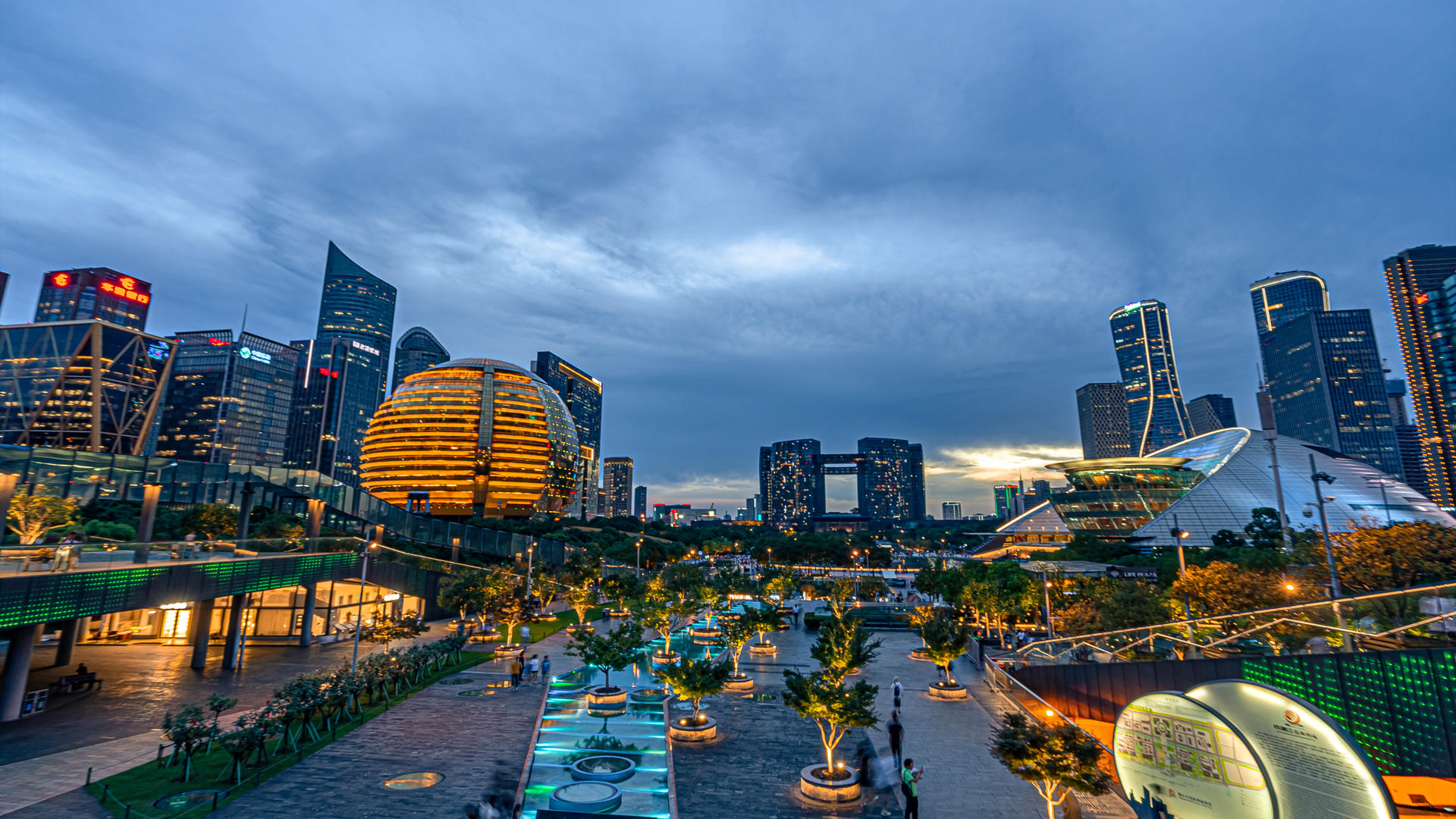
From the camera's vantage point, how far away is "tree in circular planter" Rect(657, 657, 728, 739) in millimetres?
22250

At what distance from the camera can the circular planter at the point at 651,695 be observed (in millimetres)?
27094

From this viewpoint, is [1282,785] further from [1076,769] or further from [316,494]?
[316,494]

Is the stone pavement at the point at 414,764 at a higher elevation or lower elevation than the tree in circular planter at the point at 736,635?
lower

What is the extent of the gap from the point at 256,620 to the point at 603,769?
3383 centimetres

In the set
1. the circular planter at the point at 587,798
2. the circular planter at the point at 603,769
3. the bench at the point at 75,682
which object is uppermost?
the bench at the point at 75,682

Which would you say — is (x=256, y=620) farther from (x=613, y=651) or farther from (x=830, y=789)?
(x=830, y=789)

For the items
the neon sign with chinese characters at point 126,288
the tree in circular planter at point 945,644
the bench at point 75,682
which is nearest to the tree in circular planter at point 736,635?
the tree in circular planter at point 945,644

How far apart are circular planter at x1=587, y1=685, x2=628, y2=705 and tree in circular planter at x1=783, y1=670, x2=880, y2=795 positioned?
10.1 m

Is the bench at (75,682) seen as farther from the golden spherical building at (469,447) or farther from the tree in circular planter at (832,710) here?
the golden spherical building at (469,447)

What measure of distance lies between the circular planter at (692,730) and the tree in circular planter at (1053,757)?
10.4 meters

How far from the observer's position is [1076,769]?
569 inches

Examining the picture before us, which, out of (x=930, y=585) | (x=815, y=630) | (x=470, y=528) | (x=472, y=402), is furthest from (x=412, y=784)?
(x=472, y=402)

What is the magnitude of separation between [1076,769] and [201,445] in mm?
249134

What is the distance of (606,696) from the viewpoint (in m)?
26.4
